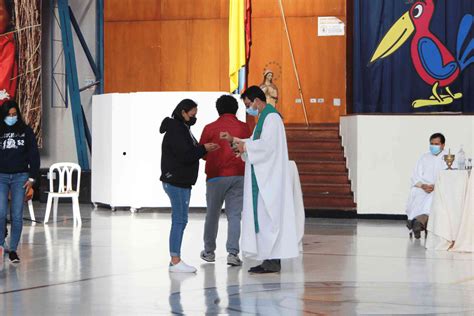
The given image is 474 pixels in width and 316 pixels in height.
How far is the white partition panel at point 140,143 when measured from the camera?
17.2 metres

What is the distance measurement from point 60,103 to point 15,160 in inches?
488

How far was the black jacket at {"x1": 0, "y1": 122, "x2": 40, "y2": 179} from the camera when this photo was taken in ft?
31.3

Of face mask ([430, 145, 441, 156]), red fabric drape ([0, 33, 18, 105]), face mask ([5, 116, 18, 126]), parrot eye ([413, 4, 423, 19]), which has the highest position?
parrot eye ([413, 4, 423, 19])

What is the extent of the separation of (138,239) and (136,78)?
9929 mm

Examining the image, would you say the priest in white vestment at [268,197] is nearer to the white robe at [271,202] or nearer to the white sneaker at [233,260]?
the white robe at [271,202]

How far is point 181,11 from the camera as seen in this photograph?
2222 cm

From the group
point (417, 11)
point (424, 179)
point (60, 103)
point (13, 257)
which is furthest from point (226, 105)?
point (60, 103)

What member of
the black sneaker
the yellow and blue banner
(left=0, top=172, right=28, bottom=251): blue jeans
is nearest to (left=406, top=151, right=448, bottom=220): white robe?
the yellow and blue banner

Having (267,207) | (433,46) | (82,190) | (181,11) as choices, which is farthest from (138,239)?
(181,11)

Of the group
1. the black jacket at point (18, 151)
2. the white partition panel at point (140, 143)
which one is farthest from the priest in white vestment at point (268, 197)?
the white partition panel at point (140, 143)

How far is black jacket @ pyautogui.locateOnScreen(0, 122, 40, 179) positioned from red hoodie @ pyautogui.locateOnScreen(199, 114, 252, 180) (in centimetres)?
156

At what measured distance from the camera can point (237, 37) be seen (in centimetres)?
1780

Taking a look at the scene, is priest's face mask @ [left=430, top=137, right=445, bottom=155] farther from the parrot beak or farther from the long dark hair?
the parrot beak

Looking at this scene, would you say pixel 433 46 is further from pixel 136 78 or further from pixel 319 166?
pixel 136 78
